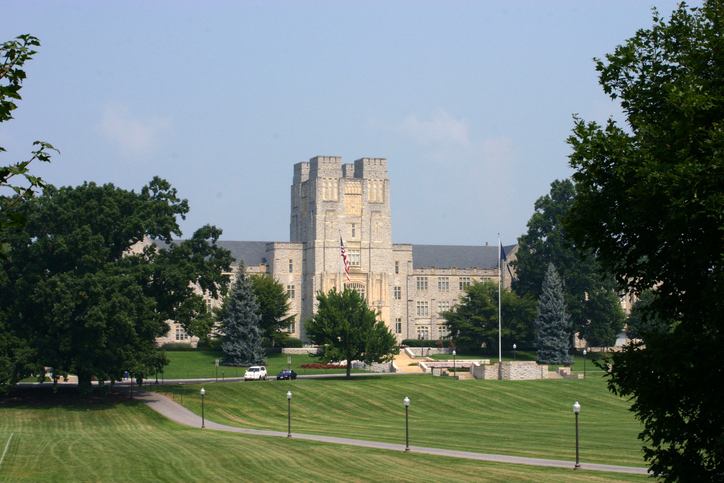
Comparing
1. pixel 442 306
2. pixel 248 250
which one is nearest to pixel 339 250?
pixel 248 250

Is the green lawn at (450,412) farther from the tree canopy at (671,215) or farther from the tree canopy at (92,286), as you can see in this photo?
the tree canopy at (671,215)

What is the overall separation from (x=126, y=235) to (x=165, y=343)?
36832mm

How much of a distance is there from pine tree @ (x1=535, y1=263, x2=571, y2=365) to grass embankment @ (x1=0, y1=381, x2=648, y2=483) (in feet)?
150

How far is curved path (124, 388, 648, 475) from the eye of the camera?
27.2 metres

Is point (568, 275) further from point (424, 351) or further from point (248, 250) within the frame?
point (248, 250)

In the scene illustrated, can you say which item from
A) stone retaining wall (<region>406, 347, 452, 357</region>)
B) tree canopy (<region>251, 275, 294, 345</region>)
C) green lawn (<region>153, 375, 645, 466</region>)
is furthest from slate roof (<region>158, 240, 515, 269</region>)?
green lawn (<region>153, 375, 645, 466</region>)

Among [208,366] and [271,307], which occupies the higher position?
[271,307]

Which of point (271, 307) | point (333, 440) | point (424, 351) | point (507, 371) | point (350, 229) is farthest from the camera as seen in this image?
point (350, 229)

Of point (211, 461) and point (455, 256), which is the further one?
point (455, 256)

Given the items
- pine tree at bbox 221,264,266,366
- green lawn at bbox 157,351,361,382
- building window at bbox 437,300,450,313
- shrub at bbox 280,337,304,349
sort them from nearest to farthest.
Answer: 1. green lawn at bbox 157,351,361,382
2. pine tree at bbox 221,264,266,366
3. shrub at bbox 280,337,304,349
4. building window at bbox 437,300,450,313

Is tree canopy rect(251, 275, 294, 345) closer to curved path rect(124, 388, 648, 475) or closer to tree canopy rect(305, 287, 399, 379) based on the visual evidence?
tree canopy rect(305, 287, 399, 379)

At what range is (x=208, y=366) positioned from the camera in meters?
74.2

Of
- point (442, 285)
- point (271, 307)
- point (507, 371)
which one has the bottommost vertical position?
point (507, 371)

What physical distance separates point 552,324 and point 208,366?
3354cm
